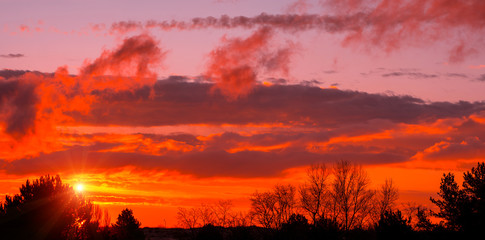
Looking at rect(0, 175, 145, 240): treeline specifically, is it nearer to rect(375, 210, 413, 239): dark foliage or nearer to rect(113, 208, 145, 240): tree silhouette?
rect(113, 208, 145, 240): tree silhouette

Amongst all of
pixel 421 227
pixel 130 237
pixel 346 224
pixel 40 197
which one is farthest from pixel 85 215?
pixel 346 224

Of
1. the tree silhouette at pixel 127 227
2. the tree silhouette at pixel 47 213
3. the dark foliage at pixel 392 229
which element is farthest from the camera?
the tree silhouette at pixel 127 227

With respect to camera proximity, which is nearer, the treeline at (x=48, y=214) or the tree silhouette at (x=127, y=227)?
the treeline at (x=48, y=214)

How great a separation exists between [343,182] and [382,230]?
96.2ft

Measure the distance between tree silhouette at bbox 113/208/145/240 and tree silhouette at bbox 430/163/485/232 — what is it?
3567 cm

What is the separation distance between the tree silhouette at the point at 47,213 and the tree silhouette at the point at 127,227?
6427 millimetres

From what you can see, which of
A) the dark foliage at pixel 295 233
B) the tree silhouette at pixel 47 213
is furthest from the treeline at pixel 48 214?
the dark foliage at pixel 295 233

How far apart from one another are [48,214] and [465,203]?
44.8 metres

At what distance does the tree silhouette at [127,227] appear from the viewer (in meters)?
56.8

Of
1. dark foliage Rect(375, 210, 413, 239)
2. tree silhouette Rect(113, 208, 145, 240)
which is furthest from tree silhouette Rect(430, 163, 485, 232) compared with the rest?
tree silhouette Rect(113, 208, 145, 240)

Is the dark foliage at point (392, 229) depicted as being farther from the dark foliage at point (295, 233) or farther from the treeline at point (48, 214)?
the treeline at point (48, 214)

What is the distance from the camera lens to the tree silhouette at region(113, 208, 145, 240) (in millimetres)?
56812

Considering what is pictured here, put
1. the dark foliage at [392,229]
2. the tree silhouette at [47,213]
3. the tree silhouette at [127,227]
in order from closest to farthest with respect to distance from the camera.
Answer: the tree silhouette at [47,213]
the dark foliage at [392,229]
the tree silhouette at [127,227]

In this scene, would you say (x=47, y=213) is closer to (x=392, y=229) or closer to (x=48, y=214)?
(x=48, y=214)
